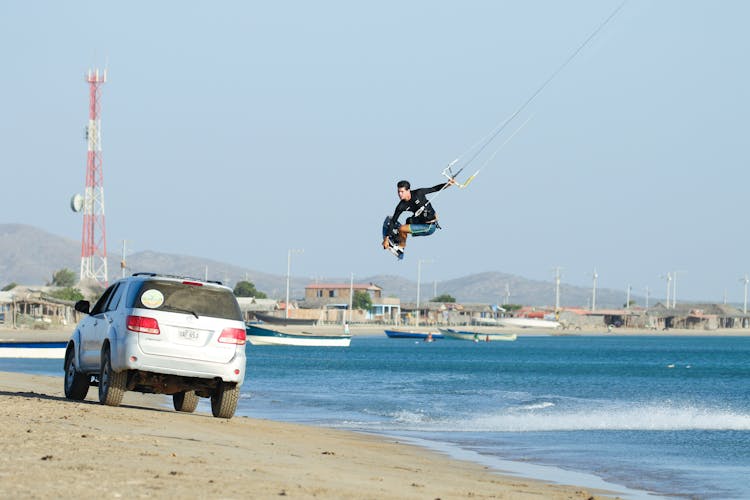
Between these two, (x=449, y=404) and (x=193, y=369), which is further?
(x=449, y=404)

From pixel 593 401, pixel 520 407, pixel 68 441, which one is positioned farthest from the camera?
pixel 593 401

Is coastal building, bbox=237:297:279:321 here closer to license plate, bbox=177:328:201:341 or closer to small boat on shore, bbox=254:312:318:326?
small boat on shore, bbox=254:312:318:326

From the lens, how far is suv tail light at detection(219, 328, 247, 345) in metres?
19.6

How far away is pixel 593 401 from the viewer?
1709 inches

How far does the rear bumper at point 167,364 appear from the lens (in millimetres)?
19266

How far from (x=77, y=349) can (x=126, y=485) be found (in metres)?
11.3

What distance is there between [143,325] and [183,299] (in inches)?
30.1

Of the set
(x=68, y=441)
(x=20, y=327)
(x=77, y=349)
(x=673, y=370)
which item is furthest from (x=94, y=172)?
(x=68, y=441)

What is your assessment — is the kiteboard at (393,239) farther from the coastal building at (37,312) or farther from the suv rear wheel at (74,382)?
the coastal building at (37,312)

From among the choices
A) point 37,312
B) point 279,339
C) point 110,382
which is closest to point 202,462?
point 110,382

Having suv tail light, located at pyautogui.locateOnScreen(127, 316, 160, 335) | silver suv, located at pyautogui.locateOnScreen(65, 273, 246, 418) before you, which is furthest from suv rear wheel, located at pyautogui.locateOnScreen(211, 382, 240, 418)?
suv tail light, located at pyautogui.locateOnScreen(127, 316, 160, 335)

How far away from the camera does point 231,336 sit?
19.6 m

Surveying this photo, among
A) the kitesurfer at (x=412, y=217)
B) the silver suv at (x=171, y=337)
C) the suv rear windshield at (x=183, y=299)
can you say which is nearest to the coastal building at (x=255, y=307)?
the silver suv at (x=171, y=337)

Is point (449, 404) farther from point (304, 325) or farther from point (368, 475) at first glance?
point (304, 325)
